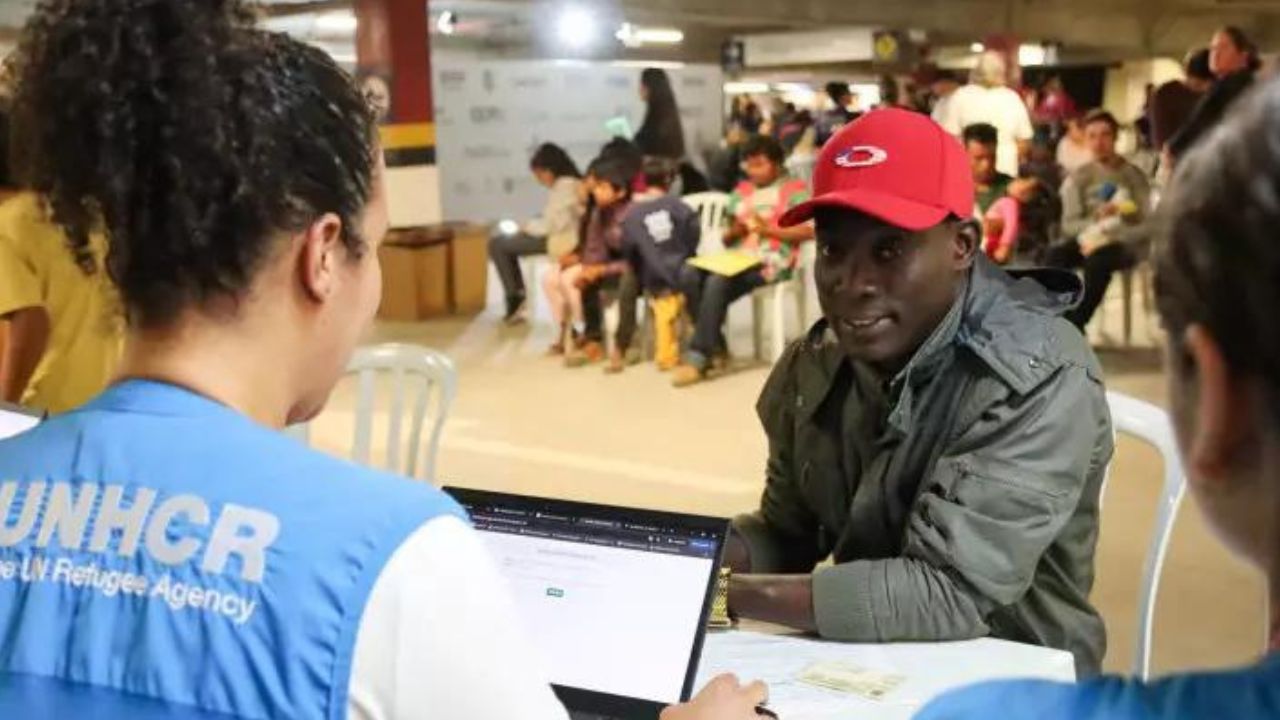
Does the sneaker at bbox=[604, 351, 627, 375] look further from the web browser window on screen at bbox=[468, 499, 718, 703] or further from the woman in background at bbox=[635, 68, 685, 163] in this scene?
the web browser window on screen at bbox=[468, 499, 718, 703]

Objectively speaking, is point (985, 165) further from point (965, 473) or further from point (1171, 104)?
point (965, 473)

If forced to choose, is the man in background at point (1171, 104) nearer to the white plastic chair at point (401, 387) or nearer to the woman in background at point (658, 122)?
the white plastic chair at point (401, 387)

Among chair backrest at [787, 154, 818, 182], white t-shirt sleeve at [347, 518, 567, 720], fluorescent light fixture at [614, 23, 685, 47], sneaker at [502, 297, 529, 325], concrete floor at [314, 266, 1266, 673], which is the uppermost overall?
fluorescent light fixture at [614, 23, 685, 47]

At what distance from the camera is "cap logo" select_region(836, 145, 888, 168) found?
173 cm

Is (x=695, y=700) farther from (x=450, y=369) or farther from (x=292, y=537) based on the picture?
(x=450, y=369)

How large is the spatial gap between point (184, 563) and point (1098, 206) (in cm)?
627

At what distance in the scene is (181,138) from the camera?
A: 85 centimetres

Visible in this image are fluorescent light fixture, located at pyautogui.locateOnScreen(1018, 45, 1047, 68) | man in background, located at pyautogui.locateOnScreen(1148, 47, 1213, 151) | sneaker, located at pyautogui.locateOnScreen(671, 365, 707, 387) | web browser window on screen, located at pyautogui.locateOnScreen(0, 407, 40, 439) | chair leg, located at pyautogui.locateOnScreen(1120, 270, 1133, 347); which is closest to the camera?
web browser window on screen, located at pyautogui.locateOnScreen(0, 407, 40, 439)

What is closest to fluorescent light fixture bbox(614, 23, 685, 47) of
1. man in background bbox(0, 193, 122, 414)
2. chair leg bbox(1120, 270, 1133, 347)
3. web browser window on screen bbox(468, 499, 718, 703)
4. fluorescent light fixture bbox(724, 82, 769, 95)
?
fluorescent light fixture bbox(724, 82, 769, 95)

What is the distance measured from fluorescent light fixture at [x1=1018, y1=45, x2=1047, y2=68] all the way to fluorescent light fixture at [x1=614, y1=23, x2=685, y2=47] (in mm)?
3903

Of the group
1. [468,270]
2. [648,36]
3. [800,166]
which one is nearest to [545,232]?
[468,270]

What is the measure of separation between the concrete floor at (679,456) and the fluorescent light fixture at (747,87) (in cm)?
918

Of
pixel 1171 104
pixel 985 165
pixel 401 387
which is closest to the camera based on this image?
pixel 401 387

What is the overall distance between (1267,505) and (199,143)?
0.63m
